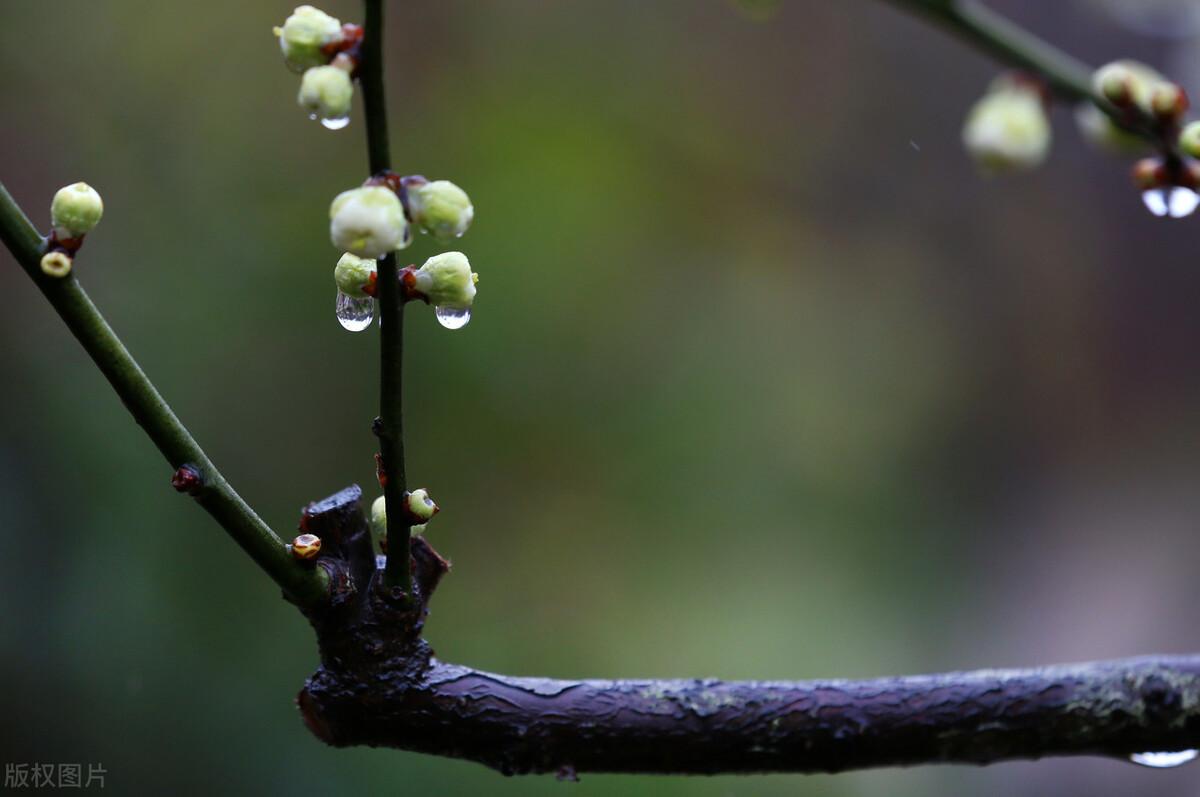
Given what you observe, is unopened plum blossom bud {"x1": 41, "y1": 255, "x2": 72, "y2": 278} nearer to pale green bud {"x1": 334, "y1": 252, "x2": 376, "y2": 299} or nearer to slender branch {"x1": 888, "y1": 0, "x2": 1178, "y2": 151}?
pale green bud {"x1": 334, "y1": 252, "x2": 376, "y2": 299}

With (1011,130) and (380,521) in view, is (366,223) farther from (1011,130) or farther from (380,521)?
(1011,130)

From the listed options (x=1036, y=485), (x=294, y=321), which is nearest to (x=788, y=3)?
(x=1036, y=485)

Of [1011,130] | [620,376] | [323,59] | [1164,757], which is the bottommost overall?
[1164,757]

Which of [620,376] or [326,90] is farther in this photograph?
[620,376]

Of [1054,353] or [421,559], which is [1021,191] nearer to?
[1054,353]

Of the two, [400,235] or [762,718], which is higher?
[400,235]

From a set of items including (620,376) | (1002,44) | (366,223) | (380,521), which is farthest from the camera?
(620,376)

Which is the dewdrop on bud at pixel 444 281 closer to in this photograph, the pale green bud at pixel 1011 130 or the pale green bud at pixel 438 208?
the pale green bud at pixel 438 208

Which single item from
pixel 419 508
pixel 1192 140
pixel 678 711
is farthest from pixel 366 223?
pixel 1192 140
